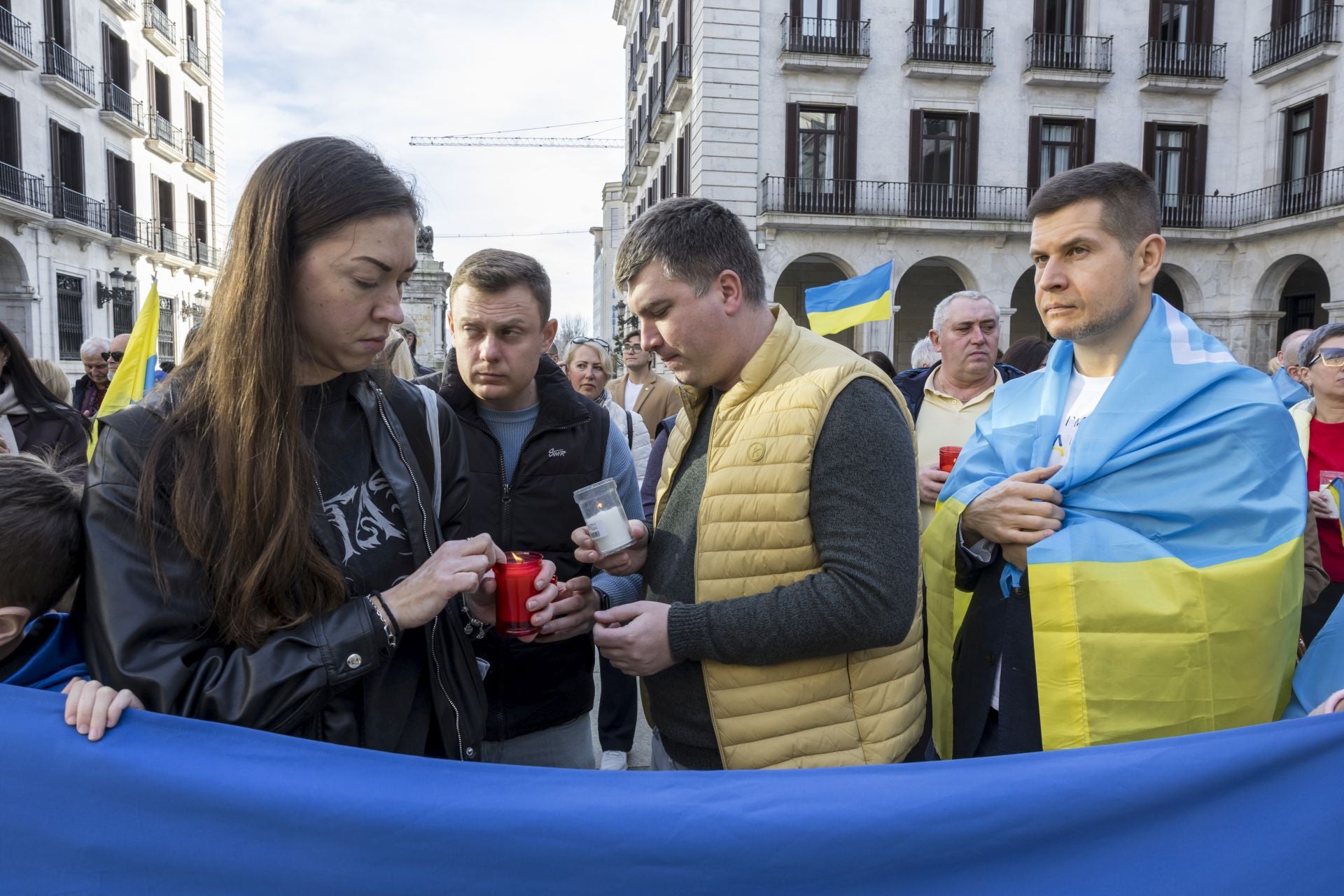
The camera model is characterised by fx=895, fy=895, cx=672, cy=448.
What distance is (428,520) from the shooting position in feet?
5.66

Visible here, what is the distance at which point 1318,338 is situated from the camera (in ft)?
13.0

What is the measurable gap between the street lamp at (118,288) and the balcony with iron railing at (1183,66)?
26.3 m

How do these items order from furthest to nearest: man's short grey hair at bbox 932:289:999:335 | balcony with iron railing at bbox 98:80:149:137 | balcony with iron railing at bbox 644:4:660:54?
balcony with iron railing at bbox 644:4:660:54 < balcony with iron railing at bbox 98:80:149:137 < man's short grey hair at bbox 932:289:999:335

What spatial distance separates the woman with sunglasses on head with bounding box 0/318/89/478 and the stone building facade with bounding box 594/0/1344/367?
1677cm

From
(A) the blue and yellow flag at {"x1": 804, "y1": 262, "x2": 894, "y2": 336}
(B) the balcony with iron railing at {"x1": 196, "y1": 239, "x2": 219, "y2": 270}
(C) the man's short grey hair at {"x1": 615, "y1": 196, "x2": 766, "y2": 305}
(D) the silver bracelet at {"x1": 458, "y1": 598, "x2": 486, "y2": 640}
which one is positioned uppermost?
(B) the balcony with iron railing at {"x1": 196, "y1": 239, "x2": 219, "y2": 270}

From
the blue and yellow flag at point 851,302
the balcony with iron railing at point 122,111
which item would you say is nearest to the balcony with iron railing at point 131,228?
the balcony with iron railing at point 122,111

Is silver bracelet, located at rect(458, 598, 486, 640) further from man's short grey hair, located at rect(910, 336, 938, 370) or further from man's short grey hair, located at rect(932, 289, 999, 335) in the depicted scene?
man's short grey hair, located at rect(910, 336, 938, 370)

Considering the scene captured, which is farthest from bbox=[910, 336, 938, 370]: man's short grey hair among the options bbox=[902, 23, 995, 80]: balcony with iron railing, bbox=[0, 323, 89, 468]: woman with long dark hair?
bbox=[902, 23, 995, 80]: balcony with iron railing

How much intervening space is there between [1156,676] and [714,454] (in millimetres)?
1008

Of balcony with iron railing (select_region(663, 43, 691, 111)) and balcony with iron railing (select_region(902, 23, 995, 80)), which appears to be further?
balcony with iron railing (select_region(663, 43, 691, 111))

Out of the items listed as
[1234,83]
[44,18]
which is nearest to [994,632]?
[1234,83]

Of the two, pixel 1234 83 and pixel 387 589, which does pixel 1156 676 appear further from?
pixel 1234 83

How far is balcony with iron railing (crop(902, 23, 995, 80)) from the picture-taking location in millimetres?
19672

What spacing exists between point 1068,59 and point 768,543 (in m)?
22.4
